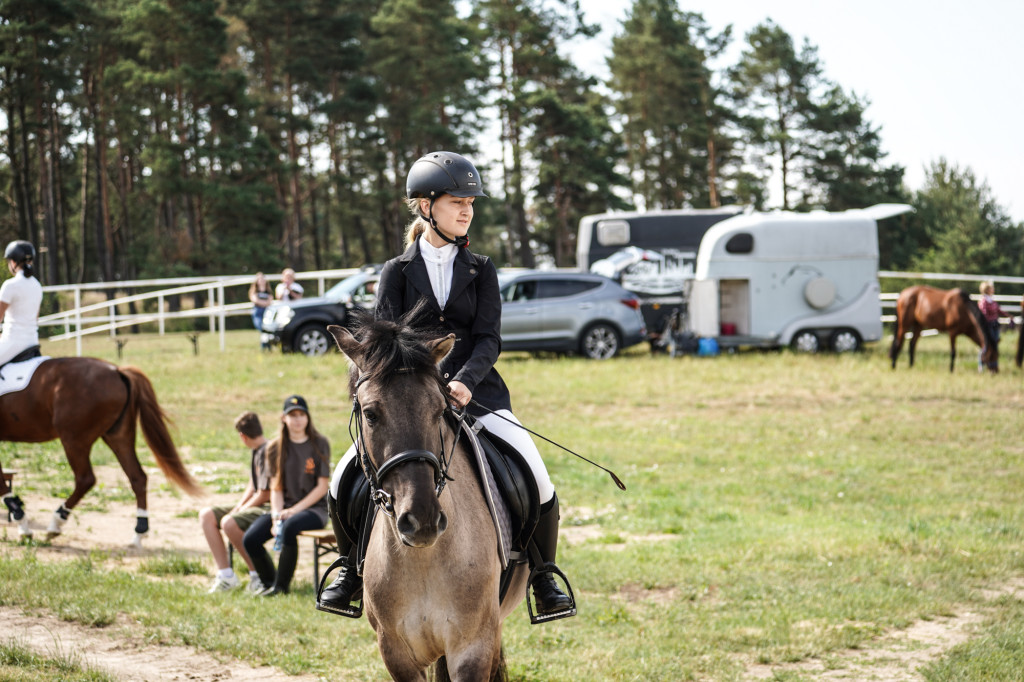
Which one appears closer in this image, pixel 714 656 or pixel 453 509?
pixel 453 509

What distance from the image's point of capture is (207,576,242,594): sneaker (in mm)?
7367

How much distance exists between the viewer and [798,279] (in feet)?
72.8

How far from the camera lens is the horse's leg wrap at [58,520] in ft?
27.6

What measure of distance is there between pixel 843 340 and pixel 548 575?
1941 centimetres

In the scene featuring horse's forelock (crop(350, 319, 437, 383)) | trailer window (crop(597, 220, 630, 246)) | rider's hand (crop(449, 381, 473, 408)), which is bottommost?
rider's hand (crop(449, 381, 473, 408))

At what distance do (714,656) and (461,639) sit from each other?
2.98m

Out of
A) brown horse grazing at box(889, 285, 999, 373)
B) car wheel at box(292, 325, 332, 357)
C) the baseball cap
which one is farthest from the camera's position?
car wheel at box(292, 325, 332, 357)

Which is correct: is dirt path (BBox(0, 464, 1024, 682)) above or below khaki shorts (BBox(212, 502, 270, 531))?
below

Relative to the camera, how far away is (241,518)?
777cm

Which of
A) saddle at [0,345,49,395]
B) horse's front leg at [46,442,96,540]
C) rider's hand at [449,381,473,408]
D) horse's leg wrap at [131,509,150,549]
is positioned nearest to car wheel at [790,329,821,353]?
horse's leg wrap at [131,509,150,549]

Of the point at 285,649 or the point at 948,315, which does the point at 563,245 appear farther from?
the point at 285,649

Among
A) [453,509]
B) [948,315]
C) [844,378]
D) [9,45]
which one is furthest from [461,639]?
[948,315]

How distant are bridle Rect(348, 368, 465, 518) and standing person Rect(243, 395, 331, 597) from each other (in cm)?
394

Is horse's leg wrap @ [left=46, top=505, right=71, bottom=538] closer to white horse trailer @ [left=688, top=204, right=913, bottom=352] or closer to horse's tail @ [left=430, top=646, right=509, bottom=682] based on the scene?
horse's tail @ [left=430, top=646, right=509, bottom=682]
